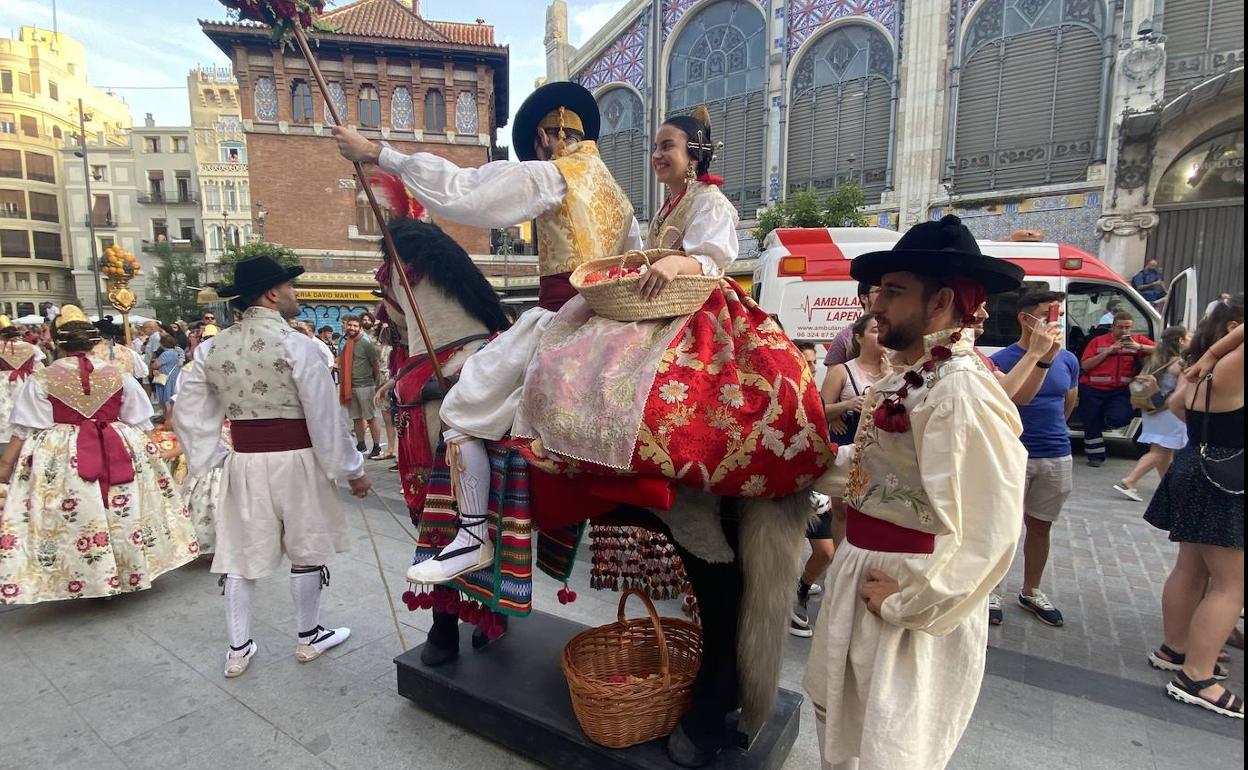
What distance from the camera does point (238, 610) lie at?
296 cm

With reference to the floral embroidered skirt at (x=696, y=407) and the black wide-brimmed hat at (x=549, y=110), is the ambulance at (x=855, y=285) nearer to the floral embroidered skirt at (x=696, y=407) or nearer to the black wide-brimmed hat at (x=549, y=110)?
the black wide-brimmed hat at (x=549, y=110)

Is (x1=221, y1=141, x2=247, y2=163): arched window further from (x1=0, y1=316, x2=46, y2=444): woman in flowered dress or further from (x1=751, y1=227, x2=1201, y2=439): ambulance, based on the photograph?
(x1=751, y1=227, x2=1201, y2=439): ambulance

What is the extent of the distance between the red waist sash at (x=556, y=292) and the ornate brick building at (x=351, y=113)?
2207 cm

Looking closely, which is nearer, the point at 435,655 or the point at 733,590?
the point at 733,590

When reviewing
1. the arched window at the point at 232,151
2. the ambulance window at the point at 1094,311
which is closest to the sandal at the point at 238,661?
the ambulance window at the point at 1094,311

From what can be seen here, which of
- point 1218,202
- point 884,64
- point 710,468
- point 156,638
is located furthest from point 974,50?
point 156,638

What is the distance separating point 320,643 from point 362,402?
585 centimetres

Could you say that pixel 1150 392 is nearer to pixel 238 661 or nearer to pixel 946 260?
pixel 946 260

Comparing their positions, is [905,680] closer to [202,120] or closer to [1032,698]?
[1032,698]

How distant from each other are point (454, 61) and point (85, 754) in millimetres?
25423

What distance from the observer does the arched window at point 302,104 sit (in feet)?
74.0

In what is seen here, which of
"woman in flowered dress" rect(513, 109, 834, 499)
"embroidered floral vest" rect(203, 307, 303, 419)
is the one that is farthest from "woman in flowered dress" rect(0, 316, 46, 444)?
"woman in flowered dress" rect(513, 109, 834, 499)

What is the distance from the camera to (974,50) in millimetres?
13531

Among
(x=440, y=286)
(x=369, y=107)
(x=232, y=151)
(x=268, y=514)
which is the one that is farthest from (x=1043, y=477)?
(x=232, y=151)
